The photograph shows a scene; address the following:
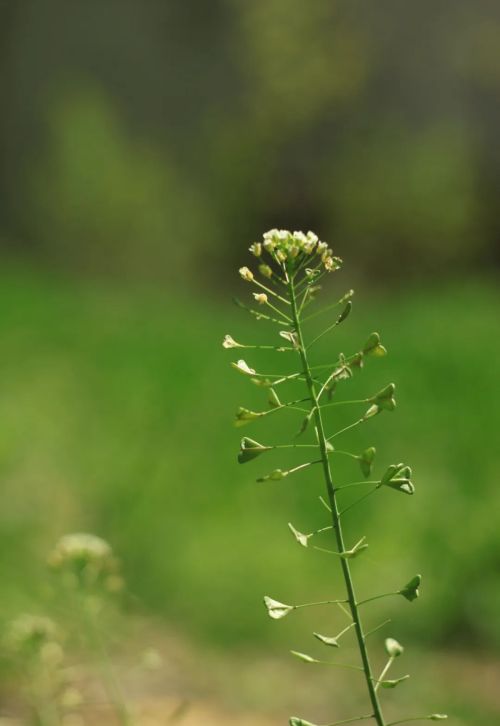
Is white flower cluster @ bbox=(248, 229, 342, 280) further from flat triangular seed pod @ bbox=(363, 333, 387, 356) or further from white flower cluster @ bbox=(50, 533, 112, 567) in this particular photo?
white flower cluster @ bbox=(50, 533, 112, 567)

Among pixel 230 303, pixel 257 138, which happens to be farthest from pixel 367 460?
pixel 257 138

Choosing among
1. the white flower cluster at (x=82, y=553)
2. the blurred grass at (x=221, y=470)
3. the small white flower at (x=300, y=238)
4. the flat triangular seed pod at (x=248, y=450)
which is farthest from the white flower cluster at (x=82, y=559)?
the blurred grass at (x=221, y=470)

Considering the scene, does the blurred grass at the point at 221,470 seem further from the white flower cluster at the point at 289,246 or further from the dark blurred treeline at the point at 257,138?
the dark blurred treeline at the point at 257,138

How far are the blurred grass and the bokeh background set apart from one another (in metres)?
0.01

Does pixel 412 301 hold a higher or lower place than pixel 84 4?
lower

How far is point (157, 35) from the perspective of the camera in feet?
35.4

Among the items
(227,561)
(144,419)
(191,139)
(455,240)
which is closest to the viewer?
(227,561)

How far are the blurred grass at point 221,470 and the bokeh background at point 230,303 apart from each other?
0.04 ft

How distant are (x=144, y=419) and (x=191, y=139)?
598 cm

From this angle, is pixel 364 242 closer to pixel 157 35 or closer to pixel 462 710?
pixel 157 35

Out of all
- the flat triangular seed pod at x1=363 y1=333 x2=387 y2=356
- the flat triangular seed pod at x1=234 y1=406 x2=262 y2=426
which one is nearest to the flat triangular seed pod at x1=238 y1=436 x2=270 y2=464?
the flat triangular seed pod at x1=234 y1=406 x2=262 y2=426

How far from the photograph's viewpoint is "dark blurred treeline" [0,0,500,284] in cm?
923

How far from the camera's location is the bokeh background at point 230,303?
3166mm

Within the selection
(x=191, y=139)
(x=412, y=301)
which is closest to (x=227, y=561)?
(x=412, y=301)
